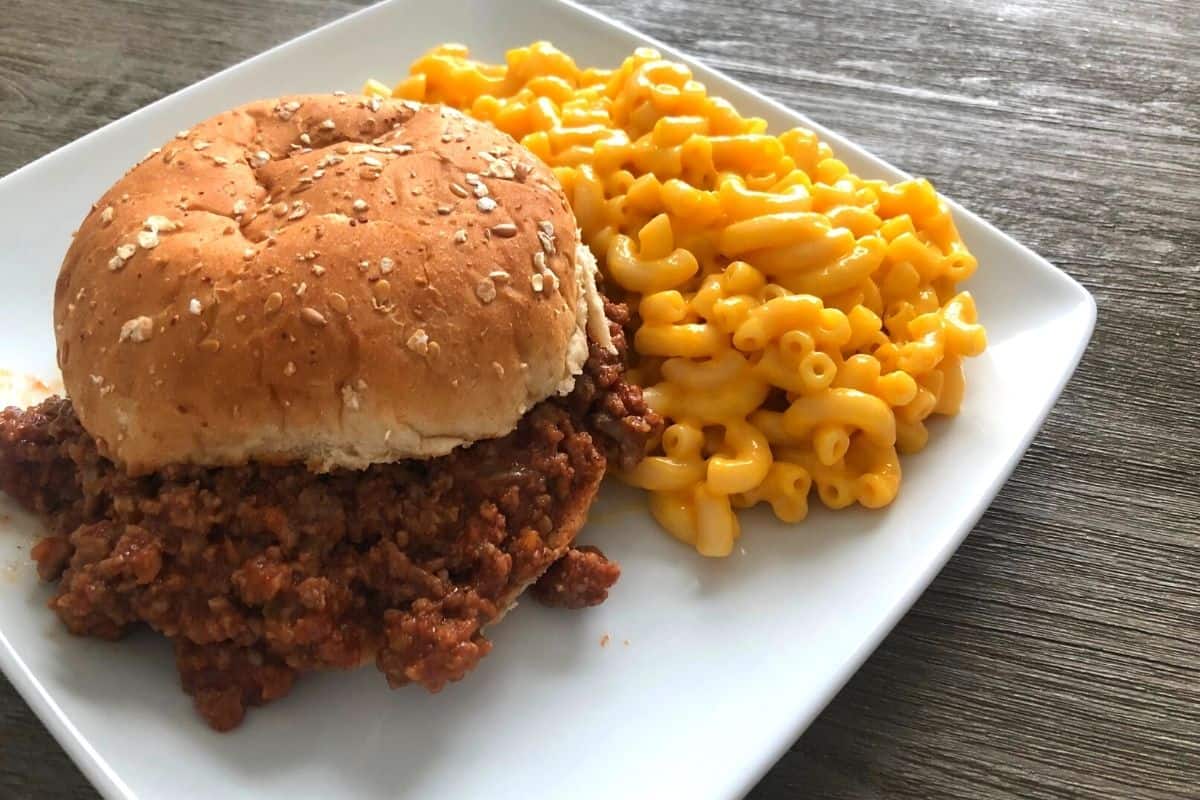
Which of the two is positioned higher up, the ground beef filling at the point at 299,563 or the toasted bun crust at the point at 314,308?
the toasted bun crust at the point at 314,308

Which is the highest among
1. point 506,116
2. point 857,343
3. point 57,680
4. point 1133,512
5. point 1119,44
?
point 1119,44

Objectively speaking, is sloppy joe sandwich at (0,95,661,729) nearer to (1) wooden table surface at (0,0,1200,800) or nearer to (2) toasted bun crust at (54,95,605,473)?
(2) toasted bun crust at (54,95,605,473)

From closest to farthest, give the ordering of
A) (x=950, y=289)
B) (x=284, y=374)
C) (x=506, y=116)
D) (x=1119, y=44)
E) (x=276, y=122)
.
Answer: (x=284, y=374) < (x=276, y=122) < (x=950, y=289) < (x=506, y=116) < (x=1119, y=44)

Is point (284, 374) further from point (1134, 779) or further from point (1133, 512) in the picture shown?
point (1133, 512)

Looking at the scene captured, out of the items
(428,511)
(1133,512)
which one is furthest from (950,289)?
(428,511)

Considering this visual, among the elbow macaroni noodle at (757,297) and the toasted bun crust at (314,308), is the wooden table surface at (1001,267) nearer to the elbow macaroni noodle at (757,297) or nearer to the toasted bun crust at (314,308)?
the elbow macaroni noodle at (757,297)

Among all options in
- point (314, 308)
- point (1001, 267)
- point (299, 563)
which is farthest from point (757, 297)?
point (299, 563)

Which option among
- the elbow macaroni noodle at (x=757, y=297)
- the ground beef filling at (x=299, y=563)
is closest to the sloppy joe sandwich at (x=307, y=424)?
the ground beef filling at (x=299, y=563)
